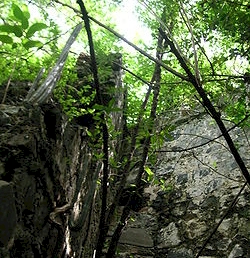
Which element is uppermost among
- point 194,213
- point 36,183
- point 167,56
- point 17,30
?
point 167,56

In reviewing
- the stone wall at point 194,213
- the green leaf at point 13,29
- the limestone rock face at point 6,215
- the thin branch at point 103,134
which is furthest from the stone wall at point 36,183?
the stone wall at point 194,213

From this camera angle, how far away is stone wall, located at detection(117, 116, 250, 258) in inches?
251

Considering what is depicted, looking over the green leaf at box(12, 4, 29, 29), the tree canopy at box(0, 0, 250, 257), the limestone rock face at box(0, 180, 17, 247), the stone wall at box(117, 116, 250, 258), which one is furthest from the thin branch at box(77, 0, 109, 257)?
the stone wall at box(117, 116, 250, 258)

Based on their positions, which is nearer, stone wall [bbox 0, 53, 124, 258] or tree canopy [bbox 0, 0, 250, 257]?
tree canopy [bbox 0, 0, 250, 257]

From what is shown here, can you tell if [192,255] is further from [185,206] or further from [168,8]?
[168,8]

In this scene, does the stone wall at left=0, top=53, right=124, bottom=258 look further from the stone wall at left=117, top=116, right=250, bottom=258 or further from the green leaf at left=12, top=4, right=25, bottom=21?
the stone wall at left=117, top=116, right=250, bottom=258

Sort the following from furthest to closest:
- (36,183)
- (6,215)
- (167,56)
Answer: (167,56), (36,183), (6,215)

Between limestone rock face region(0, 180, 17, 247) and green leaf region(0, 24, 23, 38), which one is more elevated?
green leaf region(0, 24, 23, 38)

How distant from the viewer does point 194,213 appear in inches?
290

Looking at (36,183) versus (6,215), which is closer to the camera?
(6,215)

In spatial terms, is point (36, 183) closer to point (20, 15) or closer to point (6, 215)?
point (6, 215)

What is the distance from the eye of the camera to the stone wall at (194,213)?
639 cm

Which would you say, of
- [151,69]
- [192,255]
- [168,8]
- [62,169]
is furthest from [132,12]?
[192,255]

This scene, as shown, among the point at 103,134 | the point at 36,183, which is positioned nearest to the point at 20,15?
the point at 103,134
